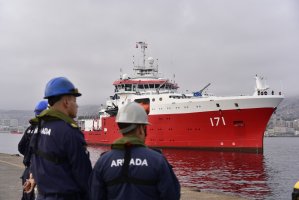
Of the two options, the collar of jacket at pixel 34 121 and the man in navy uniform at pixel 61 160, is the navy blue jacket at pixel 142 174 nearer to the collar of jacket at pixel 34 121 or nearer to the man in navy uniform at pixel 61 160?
the man in navy uniform at pixel 61 160

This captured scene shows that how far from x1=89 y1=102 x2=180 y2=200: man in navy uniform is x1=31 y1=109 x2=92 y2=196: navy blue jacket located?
0.29 metres

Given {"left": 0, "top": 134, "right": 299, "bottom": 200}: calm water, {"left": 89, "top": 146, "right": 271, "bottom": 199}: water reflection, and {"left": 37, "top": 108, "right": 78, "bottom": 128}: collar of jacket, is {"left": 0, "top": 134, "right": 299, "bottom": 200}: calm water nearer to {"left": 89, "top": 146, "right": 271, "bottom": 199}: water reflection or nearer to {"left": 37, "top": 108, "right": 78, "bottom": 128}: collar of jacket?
{"left": 89, "top": 146, "right": 271, "bottom": 199}: water reflection

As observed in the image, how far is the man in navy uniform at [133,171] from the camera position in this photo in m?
2.62

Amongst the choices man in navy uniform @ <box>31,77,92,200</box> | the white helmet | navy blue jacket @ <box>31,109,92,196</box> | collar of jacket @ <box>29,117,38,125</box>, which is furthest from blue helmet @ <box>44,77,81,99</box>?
collar of jacket @ <box>29,117,38,125</box>

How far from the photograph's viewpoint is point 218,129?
3038 centimetres

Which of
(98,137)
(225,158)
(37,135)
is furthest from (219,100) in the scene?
(37,135)

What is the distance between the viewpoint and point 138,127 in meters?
2.82

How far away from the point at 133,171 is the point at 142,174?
2.5 inches

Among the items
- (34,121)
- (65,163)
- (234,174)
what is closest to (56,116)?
(65,163)

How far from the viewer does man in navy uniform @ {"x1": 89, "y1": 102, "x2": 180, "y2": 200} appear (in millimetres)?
2623

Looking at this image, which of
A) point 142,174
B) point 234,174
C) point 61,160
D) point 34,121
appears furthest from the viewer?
point 234,174

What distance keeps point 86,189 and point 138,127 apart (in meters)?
0.70

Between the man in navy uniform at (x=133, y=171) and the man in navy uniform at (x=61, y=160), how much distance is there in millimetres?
294

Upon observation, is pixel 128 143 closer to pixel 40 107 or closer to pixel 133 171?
pixel 133 171
